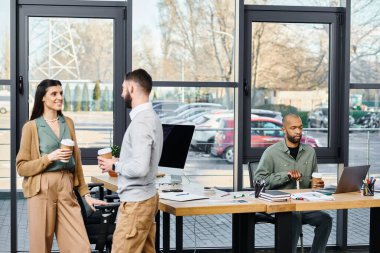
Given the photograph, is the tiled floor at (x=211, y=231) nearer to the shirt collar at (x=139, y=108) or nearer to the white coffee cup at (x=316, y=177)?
the white coffee cup at (x=316, y=177)

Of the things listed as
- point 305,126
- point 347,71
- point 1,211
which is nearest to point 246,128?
point 305,126

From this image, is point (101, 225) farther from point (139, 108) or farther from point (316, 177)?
point (316, 177)

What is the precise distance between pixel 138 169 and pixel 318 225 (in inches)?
94.9

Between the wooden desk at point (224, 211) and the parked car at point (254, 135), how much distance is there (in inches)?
51.0

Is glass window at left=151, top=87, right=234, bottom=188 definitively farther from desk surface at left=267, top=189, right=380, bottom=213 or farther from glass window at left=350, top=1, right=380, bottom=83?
desk surface at left=267, top=189, right=380, bottom=213

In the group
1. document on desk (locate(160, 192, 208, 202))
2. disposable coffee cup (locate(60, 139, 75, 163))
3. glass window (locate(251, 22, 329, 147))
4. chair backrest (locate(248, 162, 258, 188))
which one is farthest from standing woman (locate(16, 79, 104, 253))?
glass window (locate(251, 22, 329, 147))

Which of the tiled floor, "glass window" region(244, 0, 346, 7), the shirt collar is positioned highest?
"glass window" region(244, 0, 346, 7)

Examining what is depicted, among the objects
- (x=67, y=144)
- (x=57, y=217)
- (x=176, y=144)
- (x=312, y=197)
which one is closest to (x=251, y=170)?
(x=176, y=144)

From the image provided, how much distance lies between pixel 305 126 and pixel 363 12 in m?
1.36

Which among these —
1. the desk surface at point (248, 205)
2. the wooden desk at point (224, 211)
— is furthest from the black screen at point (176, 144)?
the desk surface at point (248, 205)

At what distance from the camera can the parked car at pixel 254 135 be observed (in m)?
6.85

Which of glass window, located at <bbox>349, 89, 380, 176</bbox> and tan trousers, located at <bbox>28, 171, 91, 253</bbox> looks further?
glass window, located at <bbox>349, 89, 380, 176</bbox>

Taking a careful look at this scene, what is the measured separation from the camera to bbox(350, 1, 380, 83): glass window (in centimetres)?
709

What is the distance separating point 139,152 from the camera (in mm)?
4094
